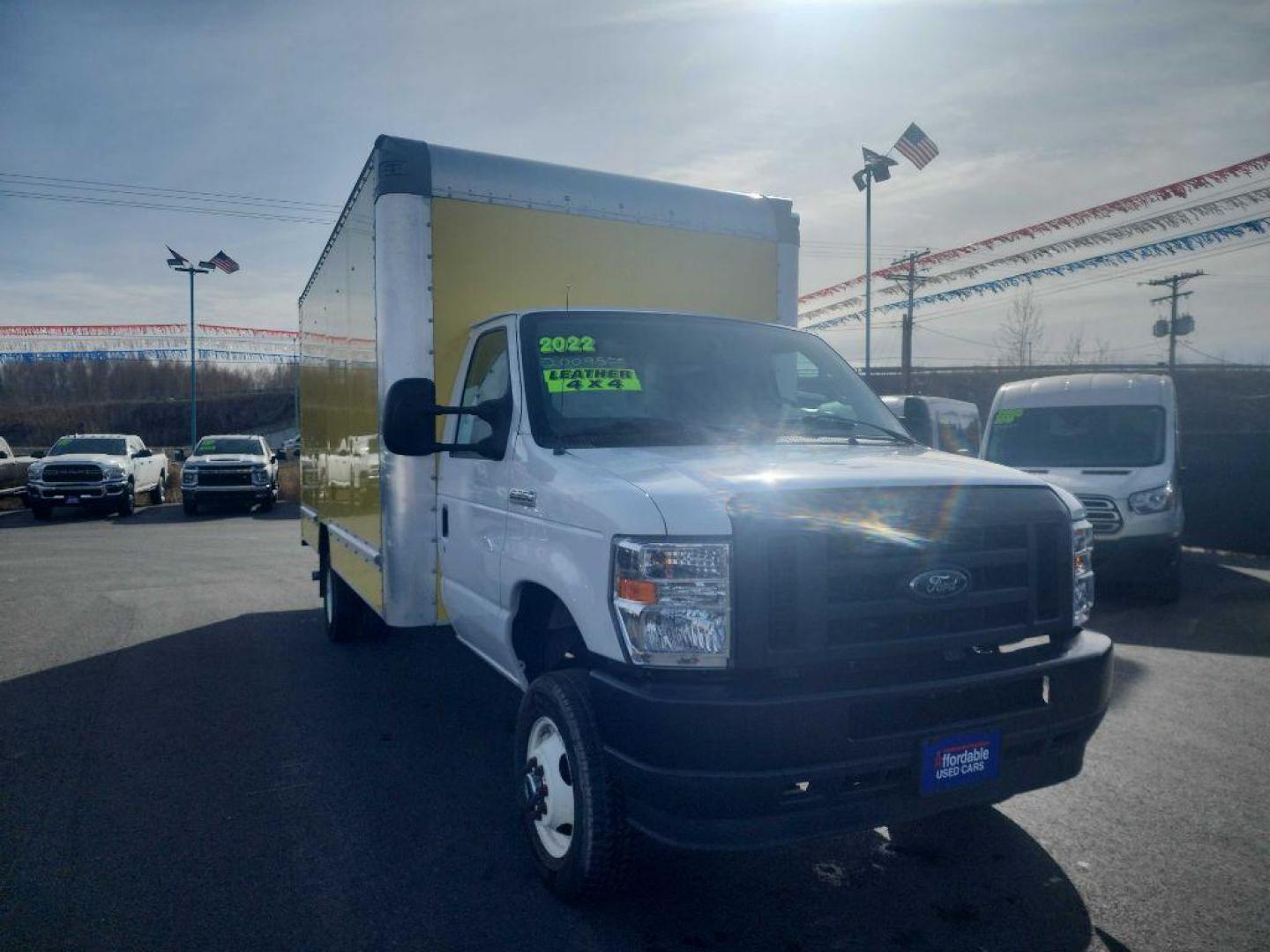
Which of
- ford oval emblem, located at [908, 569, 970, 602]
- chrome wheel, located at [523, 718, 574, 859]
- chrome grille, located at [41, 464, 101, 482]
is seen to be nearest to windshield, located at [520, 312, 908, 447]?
ford oval emblem, located at [908, 569, 970, 602]

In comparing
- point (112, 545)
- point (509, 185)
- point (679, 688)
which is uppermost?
point (509, 185)

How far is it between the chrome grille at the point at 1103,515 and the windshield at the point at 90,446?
20.8 m

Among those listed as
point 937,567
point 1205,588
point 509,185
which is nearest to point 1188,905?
point 937,567

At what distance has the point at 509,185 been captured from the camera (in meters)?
5.20

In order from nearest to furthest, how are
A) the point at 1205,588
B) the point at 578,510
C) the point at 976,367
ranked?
1. the point at 578,510
2. the point at 1205,588
3. the point at 976,367

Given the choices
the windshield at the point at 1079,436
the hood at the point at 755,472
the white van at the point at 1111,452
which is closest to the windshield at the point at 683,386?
the hood at the point at 755,472

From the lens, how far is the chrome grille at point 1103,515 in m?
9.18

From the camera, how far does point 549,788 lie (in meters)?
3.35

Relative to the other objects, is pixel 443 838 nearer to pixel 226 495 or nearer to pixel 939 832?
pixel 939 832

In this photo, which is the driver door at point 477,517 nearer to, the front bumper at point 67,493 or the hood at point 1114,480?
the hood at point 1114,480

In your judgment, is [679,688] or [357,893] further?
[357,893]

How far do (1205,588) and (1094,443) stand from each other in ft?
6.21

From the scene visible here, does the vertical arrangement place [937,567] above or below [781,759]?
above

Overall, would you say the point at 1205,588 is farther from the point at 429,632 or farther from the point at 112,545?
the point at 112,545
